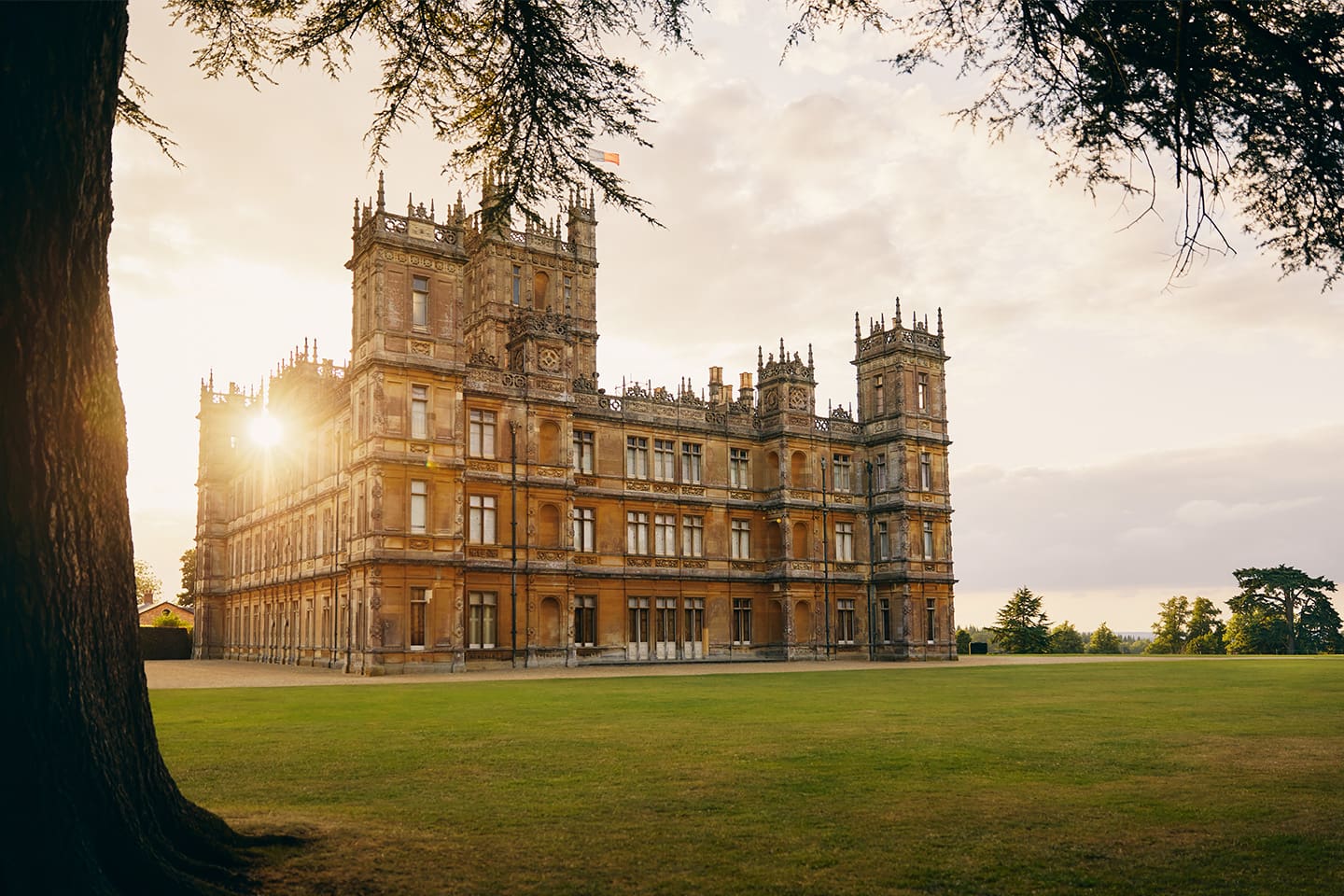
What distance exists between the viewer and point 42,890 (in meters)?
5.35

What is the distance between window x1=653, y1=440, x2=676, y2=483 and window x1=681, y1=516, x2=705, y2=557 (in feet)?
7.22

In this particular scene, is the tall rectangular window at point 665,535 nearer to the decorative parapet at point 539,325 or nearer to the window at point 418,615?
the decorative parapet at point 539,325

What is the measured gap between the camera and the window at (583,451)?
47.5 m

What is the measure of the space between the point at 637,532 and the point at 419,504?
12143 millimetres

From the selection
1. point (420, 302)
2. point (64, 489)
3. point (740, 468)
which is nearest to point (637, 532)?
point (740, 468)

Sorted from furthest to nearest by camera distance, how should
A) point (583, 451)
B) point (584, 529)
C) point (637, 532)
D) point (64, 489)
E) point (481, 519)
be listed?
point (637, 532) → point (583, 451) → point (584, 529) → point (481, 519) → point (64, 489)

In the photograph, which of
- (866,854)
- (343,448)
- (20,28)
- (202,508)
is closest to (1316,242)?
(866,854)

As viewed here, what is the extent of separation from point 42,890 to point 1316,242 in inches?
447

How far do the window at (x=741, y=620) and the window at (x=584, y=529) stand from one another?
28.2 feet

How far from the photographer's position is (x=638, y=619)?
1905 inches

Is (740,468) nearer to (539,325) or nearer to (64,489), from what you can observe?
(539,325)

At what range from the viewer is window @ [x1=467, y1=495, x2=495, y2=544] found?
42.5m

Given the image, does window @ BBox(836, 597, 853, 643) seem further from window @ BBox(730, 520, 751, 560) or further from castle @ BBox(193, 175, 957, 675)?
window @ BBox(730, 520, 751, 560)

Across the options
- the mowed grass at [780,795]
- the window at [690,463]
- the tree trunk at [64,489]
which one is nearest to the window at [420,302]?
the window at [690,463]
